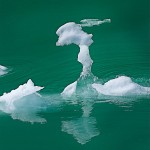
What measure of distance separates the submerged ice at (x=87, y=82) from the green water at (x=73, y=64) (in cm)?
19

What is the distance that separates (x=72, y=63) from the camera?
8.05 m

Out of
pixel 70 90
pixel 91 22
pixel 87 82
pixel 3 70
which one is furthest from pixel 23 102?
pixel 91 22

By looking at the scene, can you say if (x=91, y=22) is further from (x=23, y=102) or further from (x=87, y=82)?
(x=23, y=102)

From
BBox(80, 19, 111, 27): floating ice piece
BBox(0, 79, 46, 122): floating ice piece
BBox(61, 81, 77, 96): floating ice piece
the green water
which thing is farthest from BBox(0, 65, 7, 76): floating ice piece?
BBox(80, 19, 111, 27): floating ice piece

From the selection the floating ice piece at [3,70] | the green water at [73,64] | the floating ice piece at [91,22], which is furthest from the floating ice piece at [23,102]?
the floating ice piece at [91,22]

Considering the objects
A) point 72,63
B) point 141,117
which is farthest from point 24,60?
point 141,117

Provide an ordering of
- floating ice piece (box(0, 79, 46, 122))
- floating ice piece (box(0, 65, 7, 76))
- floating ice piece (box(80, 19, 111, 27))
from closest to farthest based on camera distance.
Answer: floating ice piece (box(0, 79, 46, 122)) → floating ice piece (box(0, 65, 7, 76)) → floating ice piece (box(80, 19, 111, 27))

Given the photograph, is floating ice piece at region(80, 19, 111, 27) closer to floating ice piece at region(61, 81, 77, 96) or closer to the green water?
the green water

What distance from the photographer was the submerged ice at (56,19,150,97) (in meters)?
6.67

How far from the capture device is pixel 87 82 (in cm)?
712

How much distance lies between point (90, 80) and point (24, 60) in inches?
74.4

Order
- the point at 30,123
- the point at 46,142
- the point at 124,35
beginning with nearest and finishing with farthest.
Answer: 1. the point at 46,142
2. the point at 30,123
3. the point at 124,35

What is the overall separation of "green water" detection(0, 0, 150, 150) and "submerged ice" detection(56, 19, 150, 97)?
19 cm

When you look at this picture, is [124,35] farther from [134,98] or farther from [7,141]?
[7,141]
